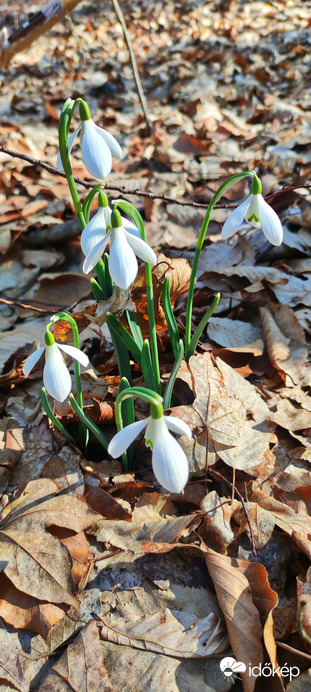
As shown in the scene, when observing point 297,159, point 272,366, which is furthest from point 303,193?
point 272,366

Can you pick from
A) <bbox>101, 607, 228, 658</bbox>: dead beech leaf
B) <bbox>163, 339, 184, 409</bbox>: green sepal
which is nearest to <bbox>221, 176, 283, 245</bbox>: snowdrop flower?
<bbox>163, 339, 184, 409</bbox>: green sepal

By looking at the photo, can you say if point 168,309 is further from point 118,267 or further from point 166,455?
point 166,455

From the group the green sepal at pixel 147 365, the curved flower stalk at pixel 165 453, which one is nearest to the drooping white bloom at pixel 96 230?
the green sepal at pixel 147 365

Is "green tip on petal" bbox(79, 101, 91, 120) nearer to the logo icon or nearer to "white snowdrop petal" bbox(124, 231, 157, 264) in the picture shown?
"white snowdrop petal" bbox(124, 231, 157, 264)

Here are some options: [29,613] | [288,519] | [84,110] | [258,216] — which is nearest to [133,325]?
[258,216]

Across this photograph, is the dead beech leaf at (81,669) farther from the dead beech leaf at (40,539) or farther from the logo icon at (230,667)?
the logo icon at (230,667)

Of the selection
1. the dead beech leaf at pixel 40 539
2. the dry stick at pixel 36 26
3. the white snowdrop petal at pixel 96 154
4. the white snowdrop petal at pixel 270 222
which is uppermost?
the dry stick at pixel 36 26

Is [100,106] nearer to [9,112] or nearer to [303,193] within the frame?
[9,112]
